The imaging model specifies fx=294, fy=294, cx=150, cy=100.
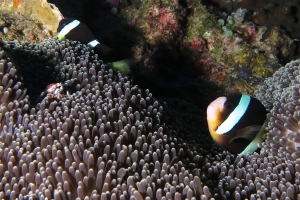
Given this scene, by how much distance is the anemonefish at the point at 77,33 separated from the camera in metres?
3.71

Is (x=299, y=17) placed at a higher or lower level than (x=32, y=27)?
higher

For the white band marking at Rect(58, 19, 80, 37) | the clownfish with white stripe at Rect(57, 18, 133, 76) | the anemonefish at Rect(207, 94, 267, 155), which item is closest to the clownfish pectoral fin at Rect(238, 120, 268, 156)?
the anemonefish at Rect(207, 94, 267, 155)

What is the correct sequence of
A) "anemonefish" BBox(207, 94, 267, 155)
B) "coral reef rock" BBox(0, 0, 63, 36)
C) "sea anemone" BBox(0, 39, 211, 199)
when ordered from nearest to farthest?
"sea anemone" BBox(0, 39, 211, 199) → "anemonefish" BBox(207, 94, 267, 155) → "coral reef rock" BBox(0, 0, 63, 36)

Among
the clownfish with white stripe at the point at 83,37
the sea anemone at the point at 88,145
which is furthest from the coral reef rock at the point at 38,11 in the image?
the sea anemone at the point at 88,145

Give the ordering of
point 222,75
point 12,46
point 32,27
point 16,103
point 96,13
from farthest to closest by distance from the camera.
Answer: point 96,13 < point 222,75 < point 32,27 < point 12,46 < point 16,103

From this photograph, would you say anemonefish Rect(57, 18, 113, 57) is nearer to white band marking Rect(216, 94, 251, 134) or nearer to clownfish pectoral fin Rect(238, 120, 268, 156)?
white band marking Rect(216, 94, 251, 134)

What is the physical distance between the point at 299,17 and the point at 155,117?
4.36 m

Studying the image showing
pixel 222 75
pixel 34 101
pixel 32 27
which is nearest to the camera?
pixel 34 101

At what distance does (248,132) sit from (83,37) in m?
2.46

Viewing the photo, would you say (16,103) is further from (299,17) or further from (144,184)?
(299,17)

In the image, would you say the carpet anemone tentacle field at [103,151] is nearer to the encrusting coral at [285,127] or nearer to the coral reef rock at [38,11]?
the encrusting coral at [285,127]

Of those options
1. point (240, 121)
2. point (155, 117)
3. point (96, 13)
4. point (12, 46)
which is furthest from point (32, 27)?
point (240, 121)

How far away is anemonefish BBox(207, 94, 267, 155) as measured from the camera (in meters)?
2.45

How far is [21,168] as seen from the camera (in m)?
1.89
